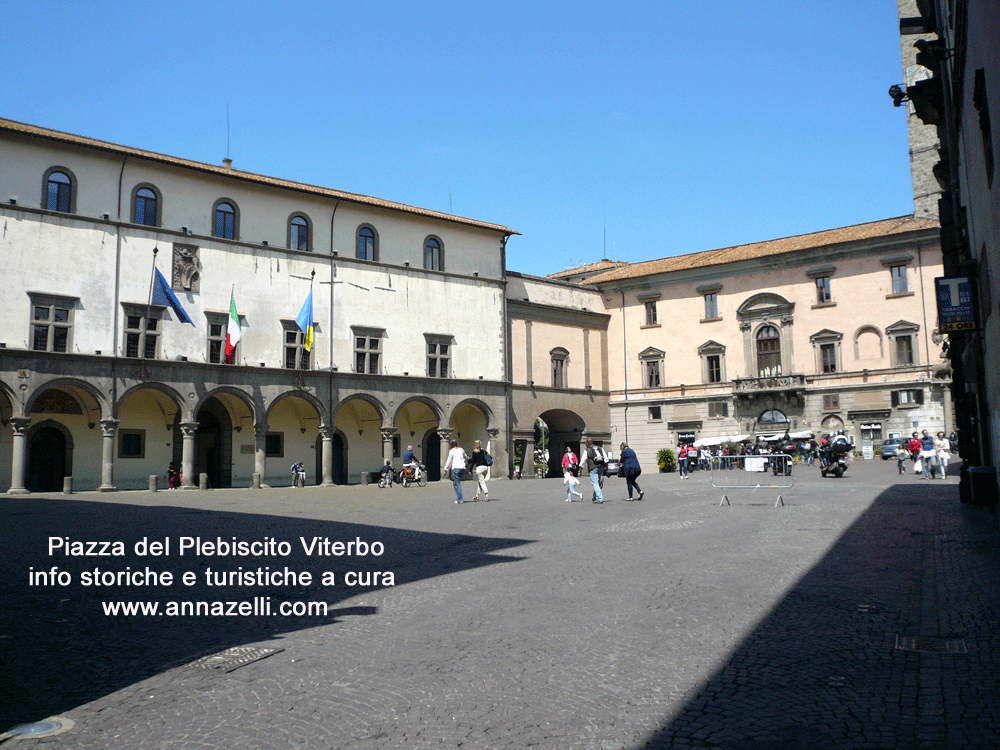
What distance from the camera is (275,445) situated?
38469mm

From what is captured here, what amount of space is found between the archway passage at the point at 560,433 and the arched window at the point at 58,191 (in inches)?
1051

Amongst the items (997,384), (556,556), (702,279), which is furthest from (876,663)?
(702,279)

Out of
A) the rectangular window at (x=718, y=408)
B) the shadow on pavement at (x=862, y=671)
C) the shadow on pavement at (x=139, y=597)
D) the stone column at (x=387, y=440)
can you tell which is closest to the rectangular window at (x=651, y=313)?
the rectangular window at (x=718, y=408)

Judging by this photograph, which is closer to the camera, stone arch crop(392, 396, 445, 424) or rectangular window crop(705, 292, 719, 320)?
stone arch crop(392, 396, 445, 424)

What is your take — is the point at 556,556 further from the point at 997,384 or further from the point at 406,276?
the point at 406,276

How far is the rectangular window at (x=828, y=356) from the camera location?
4719 centimetres

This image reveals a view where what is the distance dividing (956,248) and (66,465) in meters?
31.1

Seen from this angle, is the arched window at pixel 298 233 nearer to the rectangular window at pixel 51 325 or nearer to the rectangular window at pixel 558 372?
the rectangular window at pixel 51 325

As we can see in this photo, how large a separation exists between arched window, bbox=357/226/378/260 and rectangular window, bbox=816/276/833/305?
2496 centimetres

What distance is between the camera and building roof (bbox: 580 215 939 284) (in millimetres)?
46219

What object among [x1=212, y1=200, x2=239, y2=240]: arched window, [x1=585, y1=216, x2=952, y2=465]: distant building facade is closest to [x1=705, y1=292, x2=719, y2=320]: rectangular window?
[x1=585, y1=216, x2=952, y2=465]: distant building facade

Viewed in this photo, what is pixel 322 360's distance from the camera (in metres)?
38.0

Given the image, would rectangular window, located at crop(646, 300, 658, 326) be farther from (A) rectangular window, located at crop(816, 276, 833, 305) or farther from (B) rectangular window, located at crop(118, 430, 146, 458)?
(B) rectangular window, located at crop(118, 430, 146, 458)

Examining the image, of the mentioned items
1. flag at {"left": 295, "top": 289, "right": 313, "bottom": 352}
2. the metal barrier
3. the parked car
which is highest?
flag at {"left": 295, "top": 289, "right": 313, "bottom": 352}
